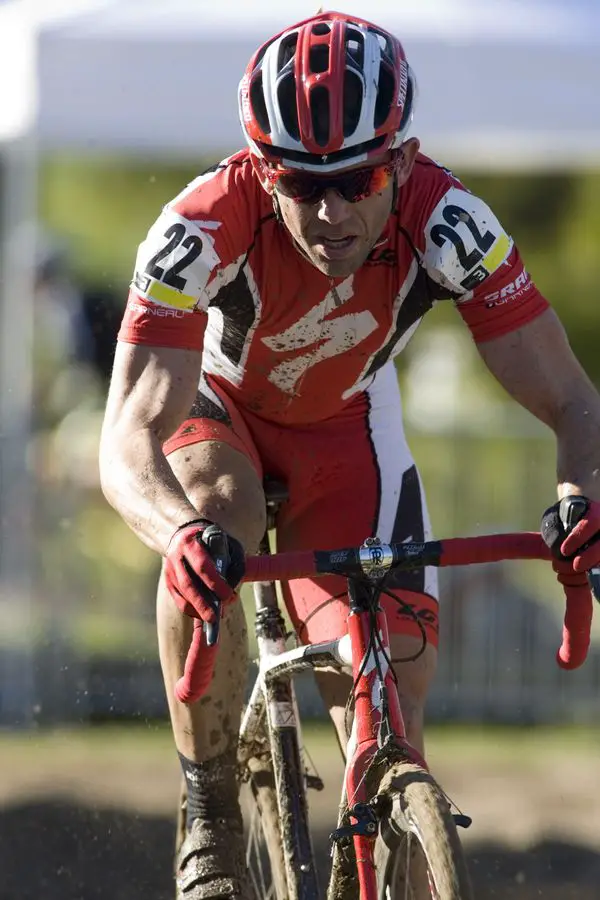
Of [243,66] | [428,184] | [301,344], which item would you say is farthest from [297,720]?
[243,66]

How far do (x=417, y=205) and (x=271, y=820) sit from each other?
172cm

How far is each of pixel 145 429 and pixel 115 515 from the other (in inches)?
206

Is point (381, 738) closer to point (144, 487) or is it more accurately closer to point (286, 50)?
point (144, 487)

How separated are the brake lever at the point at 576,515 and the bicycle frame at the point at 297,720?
17.7 inches

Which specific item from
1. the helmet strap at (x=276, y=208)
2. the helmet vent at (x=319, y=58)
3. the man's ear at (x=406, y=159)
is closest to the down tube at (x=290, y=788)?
the helmet strap at (x=276, y=208)

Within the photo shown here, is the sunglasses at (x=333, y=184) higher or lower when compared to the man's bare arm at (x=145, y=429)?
higher

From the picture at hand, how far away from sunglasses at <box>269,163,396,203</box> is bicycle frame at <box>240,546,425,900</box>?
0.90 m

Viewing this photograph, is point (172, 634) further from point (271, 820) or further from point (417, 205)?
point (417, 205)

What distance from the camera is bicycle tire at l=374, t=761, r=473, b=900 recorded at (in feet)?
9.33

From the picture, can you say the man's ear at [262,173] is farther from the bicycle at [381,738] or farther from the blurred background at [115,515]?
the blurred background at [115,515]

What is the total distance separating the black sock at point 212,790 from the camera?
3953 millimetres

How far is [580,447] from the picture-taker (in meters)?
3.57

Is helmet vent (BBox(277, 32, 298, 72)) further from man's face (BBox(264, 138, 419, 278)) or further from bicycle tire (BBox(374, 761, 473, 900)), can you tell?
bicycle tire (BBox(374, 761, 473, 900))

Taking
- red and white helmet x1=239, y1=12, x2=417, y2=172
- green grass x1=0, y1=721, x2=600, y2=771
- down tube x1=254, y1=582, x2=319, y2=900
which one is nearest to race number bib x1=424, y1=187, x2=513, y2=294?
red and white helmet x1=239, y1=12, x2=417, y2=172
